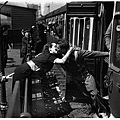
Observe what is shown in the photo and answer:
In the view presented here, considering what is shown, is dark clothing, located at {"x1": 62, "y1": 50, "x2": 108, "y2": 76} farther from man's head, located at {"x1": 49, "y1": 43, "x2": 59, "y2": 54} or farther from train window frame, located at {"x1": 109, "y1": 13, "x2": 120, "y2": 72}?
train window frame, located at {"x1": 109, "y1": 13, "x2": 120, "y2": 72}

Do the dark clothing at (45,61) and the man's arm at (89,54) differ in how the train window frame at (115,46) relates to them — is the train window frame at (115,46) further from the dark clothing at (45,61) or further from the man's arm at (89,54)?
the dark clothing at (45,61)

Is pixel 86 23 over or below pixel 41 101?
over

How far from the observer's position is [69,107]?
16.1ft

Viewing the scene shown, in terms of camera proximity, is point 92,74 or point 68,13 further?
point 68,13

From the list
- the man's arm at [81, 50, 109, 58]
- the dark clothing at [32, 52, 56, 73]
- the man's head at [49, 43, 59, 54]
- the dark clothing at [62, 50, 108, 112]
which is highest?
the man's head at [49, 43, 59, 54]

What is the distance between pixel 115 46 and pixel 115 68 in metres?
0.29

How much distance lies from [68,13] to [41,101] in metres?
1.87

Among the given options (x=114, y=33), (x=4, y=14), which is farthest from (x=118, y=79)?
(x=4, y=14)

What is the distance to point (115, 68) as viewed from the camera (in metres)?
3.14

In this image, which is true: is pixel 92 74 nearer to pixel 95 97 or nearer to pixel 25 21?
pixel 95 97

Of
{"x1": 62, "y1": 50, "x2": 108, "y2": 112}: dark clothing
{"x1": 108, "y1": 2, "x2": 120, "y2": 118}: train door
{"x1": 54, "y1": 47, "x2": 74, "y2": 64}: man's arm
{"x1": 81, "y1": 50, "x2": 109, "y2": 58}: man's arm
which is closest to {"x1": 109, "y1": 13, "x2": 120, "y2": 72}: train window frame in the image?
{"x1": 108, "y1": 2, "x2": 120, "y2": 118}: train door

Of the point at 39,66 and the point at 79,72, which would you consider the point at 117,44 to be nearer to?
the point at 39,66

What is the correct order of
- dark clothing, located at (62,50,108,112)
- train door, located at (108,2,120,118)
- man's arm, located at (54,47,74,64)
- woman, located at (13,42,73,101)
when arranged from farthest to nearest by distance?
dark clothing, located at (62,50,108,112) → woman, located at (13,42,73,101) → man's arm, located at (54,47,74,64) → train door, located at (108,2,120,118)

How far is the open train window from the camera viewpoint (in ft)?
10.2
